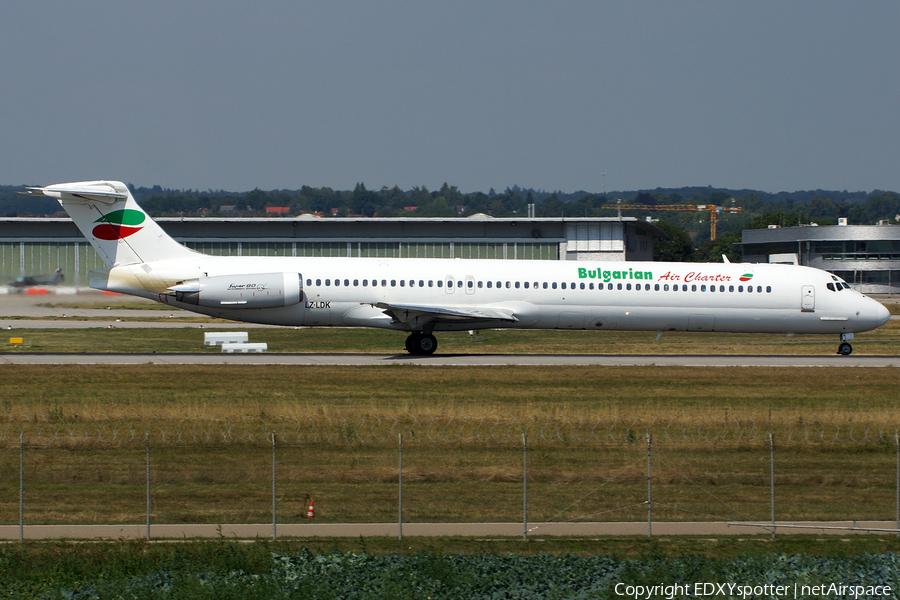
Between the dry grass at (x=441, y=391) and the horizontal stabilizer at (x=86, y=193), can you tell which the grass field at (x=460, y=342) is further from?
the dry grass at (x=441, y=391)

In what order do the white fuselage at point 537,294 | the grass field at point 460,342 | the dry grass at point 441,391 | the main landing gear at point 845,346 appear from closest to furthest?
the dry grass at point 441,391, the white fuselage at point 537,294, the main landing gear at point 845,346, the grass field at point 460,342

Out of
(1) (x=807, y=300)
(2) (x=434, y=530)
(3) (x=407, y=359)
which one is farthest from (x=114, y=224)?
(1) (x=807, y=300)

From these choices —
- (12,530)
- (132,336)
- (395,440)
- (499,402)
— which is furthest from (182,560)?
(132,336)

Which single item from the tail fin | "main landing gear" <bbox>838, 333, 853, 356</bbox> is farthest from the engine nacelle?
"main landing gear" <bbox>838, 333, 853, 356</bbox>

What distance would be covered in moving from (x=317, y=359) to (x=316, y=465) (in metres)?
16.1

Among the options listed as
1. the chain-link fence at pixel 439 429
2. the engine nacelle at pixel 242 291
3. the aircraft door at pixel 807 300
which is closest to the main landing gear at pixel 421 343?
the engine nacelle at pixel 242 291

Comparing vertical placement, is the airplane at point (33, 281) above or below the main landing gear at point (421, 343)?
above

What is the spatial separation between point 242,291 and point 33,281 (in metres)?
11.4

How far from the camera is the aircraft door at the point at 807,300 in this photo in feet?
117

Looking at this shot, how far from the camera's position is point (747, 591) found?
11.5 meters

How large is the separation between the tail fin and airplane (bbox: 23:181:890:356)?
0.13 feet

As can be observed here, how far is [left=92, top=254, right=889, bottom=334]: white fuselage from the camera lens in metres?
34.3

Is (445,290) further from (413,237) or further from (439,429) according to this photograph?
(413,237)

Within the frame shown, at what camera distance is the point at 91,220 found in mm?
33688
